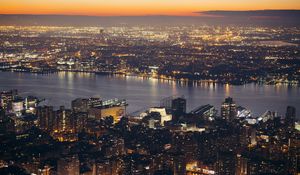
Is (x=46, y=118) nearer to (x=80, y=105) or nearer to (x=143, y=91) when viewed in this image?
(x=80, y=105)

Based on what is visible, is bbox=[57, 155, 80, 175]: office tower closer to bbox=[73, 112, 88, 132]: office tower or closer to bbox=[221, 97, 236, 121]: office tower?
bbox=[73, 112, 88, 132]: office tower

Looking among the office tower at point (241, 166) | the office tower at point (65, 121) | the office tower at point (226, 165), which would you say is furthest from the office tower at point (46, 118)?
the office tower at point (241, 166)

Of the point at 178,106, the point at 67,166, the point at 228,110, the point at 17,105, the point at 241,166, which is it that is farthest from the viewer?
the point at 17,105

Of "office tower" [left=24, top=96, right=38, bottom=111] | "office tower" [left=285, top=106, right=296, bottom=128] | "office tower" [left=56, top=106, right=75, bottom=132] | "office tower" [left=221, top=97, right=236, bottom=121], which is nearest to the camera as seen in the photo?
"office tower" [left=285, top=106, right=296, bottom=128]

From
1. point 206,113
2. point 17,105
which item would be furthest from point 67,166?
point 17,105

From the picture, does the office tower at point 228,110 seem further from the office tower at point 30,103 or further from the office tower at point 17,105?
the office tower at point 17,105

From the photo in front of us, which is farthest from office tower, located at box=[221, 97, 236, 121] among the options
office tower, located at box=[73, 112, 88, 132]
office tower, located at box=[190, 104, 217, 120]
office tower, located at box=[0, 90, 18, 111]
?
office tower, located at box=[0, 90, 18, 111]
